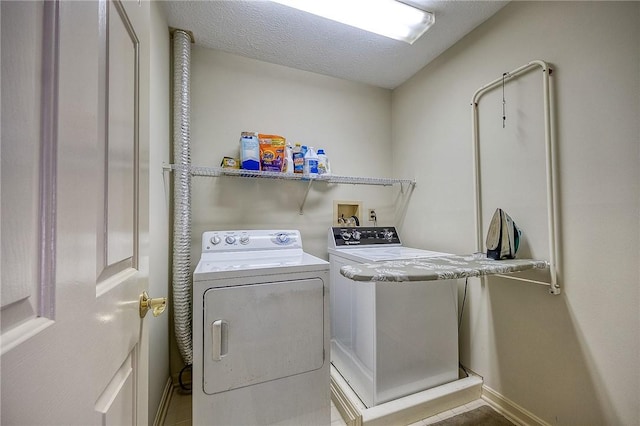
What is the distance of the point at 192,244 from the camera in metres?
1.98

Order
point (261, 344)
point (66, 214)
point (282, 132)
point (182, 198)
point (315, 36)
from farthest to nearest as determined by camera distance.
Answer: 1. point (282, 132)
2. point (315, 36)
3. point (182, 198)
4. point (261, 344)
5. point (66, 214)

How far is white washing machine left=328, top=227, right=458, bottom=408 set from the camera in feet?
4.94

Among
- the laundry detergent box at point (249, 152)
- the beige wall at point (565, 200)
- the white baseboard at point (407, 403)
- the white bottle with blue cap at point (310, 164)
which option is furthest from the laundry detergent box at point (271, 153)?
the white baseboard at point (407, 403)

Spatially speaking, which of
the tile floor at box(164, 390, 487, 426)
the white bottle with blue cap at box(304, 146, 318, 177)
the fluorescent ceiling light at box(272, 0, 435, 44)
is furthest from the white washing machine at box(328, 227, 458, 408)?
the fluorescent ceiling light at box(272, 0, 435, 44)

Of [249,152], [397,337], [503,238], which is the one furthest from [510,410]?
[249,152]

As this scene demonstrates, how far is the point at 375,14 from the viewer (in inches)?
65.2

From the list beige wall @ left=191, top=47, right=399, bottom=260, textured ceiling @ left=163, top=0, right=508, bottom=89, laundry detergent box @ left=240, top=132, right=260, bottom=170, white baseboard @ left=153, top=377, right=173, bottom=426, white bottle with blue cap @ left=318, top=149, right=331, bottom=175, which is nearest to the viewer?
white baseboard @ left=153, top=377, right=173, bottom=426

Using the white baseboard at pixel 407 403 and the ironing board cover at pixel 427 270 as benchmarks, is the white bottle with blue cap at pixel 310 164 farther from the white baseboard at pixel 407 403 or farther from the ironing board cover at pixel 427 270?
the white baseboard at pixel 407 403

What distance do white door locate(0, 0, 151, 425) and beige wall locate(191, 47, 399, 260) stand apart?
1449 mm

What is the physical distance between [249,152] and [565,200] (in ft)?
6.70

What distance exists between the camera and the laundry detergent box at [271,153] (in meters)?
2.00

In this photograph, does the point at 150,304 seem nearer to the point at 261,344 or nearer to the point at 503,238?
the point at 261,344

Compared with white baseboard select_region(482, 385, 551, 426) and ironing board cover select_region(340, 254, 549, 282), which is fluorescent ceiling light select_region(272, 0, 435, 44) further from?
white baseboard select_region(482, 385, 551, 426)

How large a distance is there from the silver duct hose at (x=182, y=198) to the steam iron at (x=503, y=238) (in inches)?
78.9
